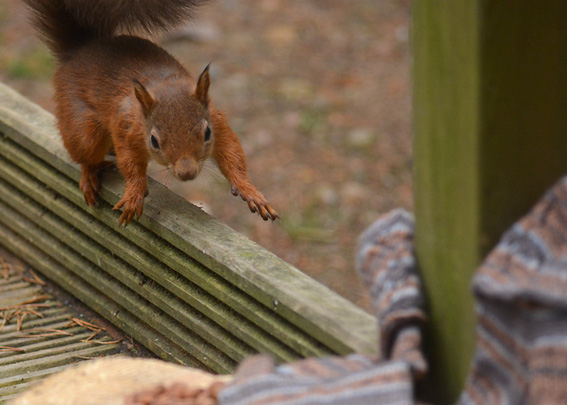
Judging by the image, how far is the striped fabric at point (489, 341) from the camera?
3.74ft

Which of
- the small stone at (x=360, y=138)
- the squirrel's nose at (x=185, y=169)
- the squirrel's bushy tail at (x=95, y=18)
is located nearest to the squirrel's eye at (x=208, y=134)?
the squirrel's nose at (x=185, y=169)

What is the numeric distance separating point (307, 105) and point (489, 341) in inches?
179

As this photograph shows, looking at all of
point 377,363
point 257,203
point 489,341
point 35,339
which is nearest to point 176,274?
point 257,203

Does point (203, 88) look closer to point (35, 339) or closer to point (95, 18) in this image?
point (95, 18)

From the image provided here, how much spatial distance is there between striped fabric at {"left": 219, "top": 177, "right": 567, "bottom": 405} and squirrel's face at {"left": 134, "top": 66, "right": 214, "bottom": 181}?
0.96m

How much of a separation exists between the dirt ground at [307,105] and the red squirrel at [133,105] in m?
1.64

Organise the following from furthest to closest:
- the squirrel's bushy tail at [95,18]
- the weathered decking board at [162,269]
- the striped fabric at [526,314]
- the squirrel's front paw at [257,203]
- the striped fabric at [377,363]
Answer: the squirrel's bushy tail at [95,18]
the squirrel's front paw at [257,203]
the weathered decking board at [162,269]
the striped fabric at [377,363]
the striped fabric at [526,314]

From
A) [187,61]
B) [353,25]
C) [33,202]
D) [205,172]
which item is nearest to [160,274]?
[205,172]

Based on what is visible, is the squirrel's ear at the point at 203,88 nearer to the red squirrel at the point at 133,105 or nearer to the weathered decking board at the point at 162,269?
the red squirrel at the point at 133,105

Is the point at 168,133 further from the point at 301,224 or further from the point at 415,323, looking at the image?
the point at 301,224

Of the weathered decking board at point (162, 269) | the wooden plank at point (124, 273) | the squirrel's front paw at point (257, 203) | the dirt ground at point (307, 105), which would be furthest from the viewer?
the dirt ground at point (307, 105)

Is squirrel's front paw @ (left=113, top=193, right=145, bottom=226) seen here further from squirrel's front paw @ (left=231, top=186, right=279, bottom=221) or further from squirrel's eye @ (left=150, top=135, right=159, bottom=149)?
squirrel's front paw @ (left=231, top=186, right=279, bottom=221)

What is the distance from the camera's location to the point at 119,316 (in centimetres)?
232

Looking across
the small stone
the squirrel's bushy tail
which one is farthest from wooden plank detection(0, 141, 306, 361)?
the small stone
